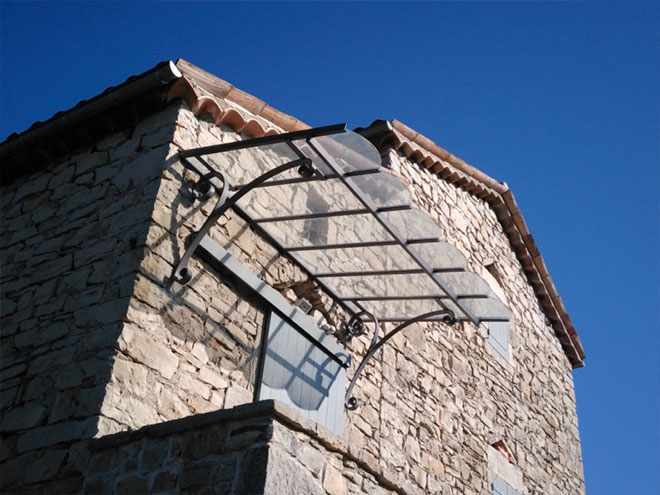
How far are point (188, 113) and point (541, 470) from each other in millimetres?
5785

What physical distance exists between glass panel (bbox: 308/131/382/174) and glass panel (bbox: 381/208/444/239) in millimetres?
602

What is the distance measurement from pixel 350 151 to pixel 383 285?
2.07m

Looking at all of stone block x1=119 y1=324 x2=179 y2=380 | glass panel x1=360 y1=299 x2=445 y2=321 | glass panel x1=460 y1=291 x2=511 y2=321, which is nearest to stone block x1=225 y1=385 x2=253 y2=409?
stone block x1=119 y1=324 x2=179 y2=380

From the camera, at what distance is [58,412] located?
468 centimetres

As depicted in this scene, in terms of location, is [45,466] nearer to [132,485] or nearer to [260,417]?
[132,485]

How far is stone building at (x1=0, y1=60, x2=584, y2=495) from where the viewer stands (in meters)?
4.18

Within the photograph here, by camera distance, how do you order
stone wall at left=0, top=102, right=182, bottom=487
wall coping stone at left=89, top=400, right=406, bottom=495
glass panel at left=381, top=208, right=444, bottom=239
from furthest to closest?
glass panel at left=381, top=208, right=444, bottom=239
stone wall at left=0, top=102, right=182, bottom=487
wall coping stone at left=89, top=400, right=406, bottom=495

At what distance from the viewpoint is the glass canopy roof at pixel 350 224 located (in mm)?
5109

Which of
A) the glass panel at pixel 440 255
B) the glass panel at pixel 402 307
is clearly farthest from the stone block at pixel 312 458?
the glass panel at pixel 402 307

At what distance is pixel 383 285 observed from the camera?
6.83 m

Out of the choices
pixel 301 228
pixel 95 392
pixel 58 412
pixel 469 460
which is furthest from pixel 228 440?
pixel 469 460

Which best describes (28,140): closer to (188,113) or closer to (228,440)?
(188,113)

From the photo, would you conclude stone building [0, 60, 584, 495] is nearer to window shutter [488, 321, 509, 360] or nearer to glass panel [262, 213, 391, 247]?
glass panel [262, 213, 391, 247]

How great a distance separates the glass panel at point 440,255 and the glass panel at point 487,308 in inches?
22.7
